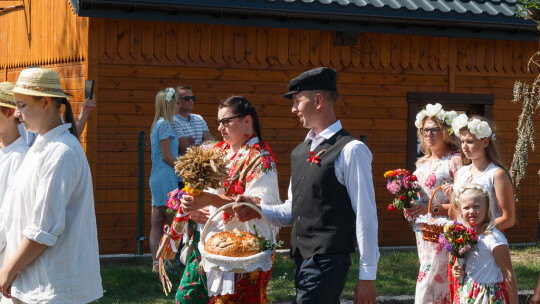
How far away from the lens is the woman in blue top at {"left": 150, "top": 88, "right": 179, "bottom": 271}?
10.1m

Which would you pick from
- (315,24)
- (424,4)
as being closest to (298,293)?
(315,24)

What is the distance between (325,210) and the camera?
16.9 feet

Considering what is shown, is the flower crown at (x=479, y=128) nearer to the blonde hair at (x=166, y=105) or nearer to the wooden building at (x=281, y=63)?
the blonde hair at (x=166, y=105)

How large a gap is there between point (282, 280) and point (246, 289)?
12.6 ft

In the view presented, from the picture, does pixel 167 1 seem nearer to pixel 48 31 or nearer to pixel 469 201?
pixel 48 31

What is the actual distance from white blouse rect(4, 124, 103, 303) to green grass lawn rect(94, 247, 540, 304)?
4.15m

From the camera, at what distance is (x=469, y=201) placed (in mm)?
6387

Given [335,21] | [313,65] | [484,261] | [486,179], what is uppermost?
[335,21]

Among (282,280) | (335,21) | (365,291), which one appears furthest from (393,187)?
(335,21)

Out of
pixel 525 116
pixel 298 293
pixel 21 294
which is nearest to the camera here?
pixel 21 294

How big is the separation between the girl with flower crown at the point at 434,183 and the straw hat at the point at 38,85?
3.51m

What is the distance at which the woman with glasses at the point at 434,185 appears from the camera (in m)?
7.14

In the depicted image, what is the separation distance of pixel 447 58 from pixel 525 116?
2.98 meters

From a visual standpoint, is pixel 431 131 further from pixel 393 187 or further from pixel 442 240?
pixel 442 240
